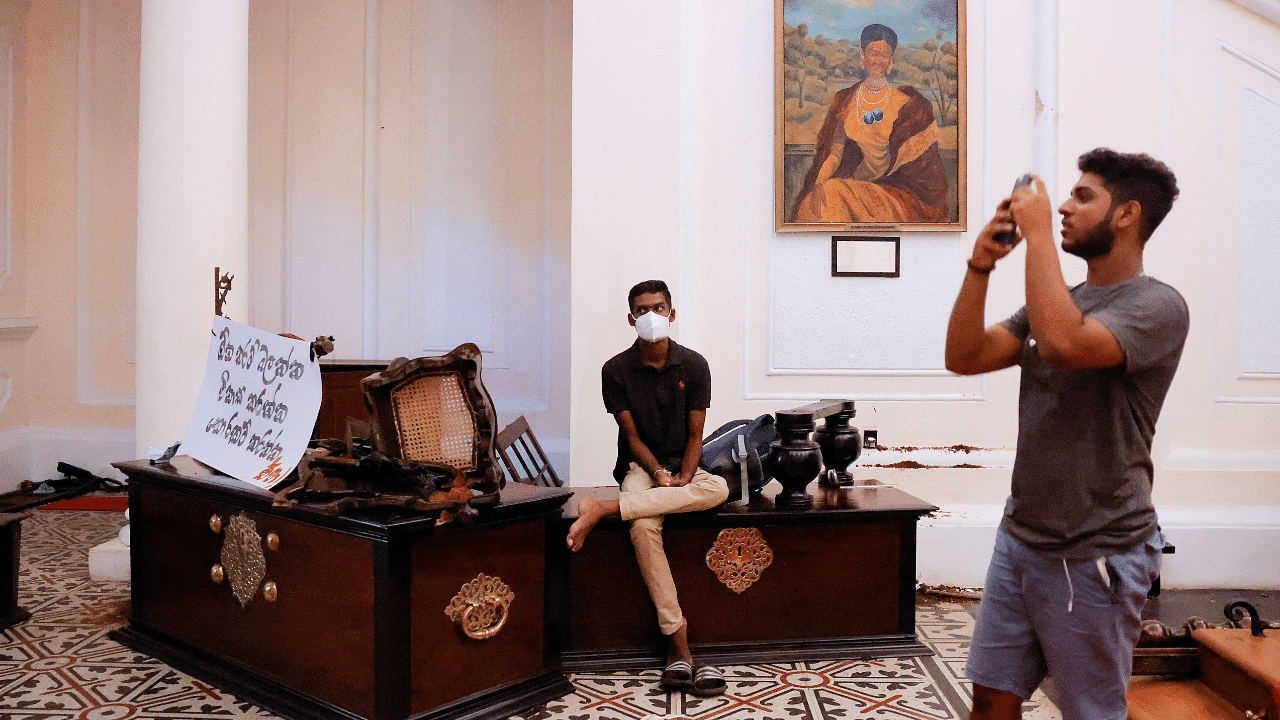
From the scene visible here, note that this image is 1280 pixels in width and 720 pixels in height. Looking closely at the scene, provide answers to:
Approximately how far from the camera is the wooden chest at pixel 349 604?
10.3 ft

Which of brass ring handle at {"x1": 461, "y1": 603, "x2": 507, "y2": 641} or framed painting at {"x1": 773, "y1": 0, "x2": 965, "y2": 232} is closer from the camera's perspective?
brass ring handle at {"x1": 461, "y1": 603, "x2": 507, "y2": 641}

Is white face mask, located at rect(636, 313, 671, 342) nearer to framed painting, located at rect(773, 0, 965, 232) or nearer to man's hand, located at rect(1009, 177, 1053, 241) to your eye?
framed painting, located at rect(773, 0, 965, 232)

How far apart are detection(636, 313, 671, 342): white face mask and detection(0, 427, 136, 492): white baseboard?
5.16 metres

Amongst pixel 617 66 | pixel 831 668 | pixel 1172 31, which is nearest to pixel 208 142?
pixel 617 66

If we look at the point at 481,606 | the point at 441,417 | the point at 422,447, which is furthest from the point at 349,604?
the point at 441,417

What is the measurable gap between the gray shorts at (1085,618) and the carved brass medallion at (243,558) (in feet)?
8.62

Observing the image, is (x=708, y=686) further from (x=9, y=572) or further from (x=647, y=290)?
(x=9, y=572)

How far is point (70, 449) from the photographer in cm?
746

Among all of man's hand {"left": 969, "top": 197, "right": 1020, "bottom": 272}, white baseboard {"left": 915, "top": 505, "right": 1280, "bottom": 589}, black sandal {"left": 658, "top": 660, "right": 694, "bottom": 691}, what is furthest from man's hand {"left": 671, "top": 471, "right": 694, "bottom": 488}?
man's hand {"left": 969, "top": 197, "right": 1020, "bottom": 272}

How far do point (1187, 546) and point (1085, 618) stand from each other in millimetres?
4007

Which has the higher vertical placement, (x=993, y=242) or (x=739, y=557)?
(x=993, y=242)

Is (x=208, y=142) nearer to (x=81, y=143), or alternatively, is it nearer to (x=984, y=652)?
(x=81, y=143)

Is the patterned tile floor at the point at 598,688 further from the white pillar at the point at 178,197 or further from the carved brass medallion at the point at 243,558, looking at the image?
the white pillar at the point at 178,197

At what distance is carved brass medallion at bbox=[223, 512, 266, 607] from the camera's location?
3564 millimetres
